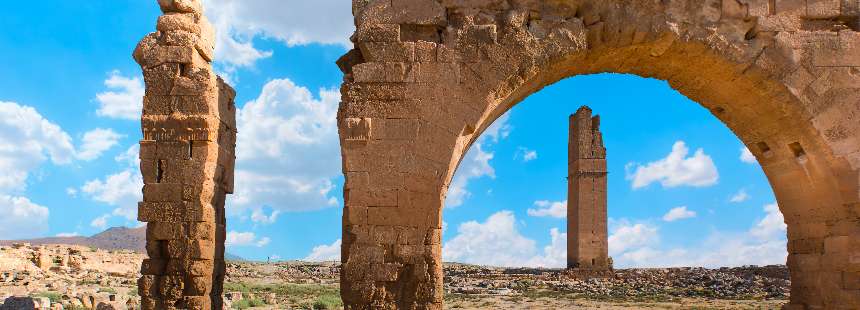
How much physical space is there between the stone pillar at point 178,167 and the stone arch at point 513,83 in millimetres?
2564

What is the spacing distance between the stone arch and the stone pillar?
2.56 metres

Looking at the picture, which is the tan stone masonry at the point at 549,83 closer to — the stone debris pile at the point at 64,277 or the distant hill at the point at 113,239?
the stone debris pile at the point at 64,277

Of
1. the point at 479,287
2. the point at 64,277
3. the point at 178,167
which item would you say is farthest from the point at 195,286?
the point at 479,287

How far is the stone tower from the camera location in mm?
22438

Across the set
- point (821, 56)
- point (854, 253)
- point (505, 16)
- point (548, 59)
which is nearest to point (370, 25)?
point (505, 16)

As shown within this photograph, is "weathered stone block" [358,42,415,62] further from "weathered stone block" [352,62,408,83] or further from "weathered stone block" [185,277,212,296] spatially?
"weathered stone block" [185,277,212,296]

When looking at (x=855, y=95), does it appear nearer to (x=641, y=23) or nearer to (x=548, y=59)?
(x=641, y=23)

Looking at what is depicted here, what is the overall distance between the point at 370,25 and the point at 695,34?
302 cm

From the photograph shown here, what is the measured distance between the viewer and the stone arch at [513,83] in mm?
6105

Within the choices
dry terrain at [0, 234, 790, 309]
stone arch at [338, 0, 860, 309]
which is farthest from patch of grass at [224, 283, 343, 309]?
stone arch at [338, 0, 860, 309]

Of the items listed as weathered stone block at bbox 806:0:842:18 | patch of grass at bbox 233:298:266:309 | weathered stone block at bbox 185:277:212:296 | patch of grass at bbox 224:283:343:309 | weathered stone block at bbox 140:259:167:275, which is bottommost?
patch of grass at bbox 224:283:343:309

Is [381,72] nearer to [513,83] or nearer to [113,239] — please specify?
[513,83]

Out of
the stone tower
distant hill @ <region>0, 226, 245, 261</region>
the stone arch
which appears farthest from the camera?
distant hill @ <region>0, 226, 245, 261</region>

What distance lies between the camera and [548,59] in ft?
20.7
